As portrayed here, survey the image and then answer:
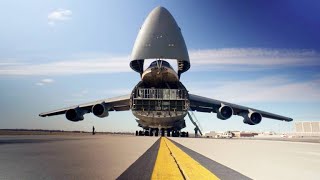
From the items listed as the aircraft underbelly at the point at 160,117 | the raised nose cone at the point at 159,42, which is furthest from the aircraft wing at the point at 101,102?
the raised nose cone at the point at 159,42

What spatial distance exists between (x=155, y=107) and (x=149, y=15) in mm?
10602

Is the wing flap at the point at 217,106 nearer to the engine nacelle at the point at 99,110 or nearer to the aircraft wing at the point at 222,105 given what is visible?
the aircraft wing at the point at 222,105

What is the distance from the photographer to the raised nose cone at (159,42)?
95.1 feet

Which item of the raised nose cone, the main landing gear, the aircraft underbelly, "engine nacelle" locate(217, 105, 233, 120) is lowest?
the main landing gear

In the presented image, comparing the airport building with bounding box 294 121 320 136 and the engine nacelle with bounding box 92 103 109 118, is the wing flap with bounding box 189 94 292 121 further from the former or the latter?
the airport building with bounding box 294 121 320 136

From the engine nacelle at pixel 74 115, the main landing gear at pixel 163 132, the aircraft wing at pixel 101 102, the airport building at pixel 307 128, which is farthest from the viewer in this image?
the airport building at pixel 307 128

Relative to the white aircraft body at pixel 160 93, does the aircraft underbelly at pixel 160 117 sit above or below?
below

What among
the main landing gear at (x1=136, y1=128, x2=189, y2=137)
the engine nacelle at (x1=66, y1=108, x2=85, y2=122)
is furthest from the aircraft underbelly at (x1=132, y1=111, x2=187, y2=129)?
the engine nacelle at (x1=66, y1=108, x2=85, y2=122)

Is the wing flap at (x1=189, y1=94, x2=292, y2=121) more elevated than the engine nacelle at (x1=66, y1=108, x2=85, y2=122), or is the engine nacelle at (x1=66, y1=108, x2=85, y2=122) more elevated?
the wing flap at (x1=189, y1=94, x2=292, y2=121)

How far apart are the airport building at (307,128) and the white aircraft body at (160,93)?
13012 mm

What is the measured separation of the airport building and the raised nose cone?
23.0 m

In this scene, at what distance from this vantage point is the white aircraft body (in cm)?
2742

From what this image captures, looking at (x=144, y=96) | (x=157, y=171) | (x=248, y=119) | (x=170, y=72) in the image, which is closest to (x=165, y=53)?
(x=170, y=72)

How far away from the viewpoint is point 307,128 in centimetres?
4422
